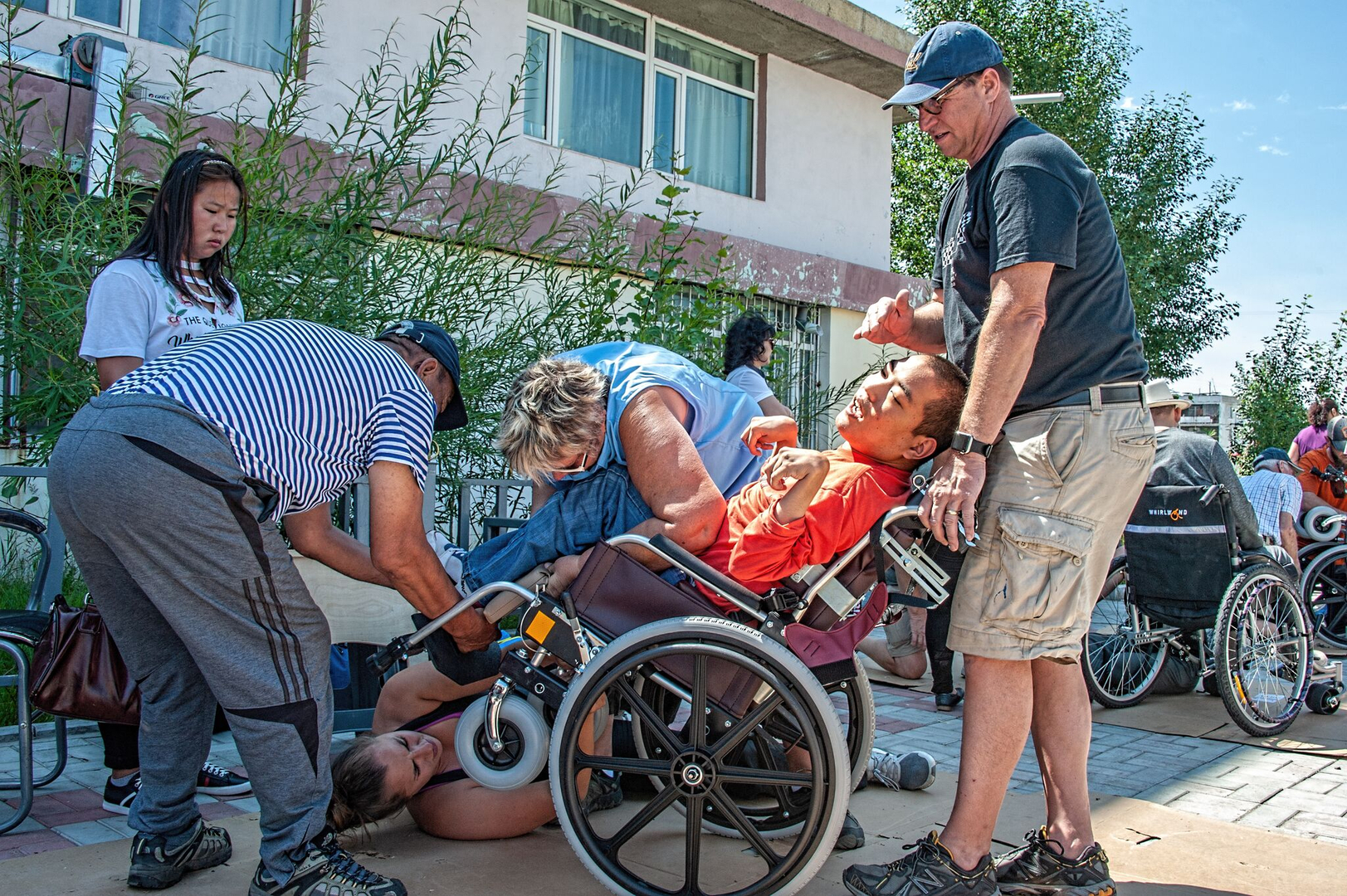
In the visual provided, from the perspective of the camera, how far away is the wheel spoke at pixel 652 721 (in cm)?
244

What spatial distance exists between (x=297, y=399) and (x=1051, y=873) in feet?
6.72

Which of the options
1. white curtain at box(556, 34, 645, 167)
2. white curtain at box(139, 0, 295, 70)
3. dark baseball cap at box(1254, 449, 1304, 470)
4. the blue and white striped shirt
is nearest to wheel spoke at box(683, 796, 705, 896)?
the blue and white striped shirt

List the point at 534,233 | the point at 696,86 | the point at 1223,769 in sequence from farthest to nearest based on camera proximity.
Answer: the point at 696,86 → the point at 534,233 → the point at 1223,769

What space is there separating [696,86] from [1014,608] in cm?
955

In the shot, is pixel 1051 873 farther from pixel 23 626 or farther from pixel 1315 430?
pixel 1315 430

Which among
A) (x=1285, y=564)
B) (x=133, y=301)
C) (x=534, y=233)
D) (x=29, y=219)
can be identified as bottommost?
(x=1285, y=564)

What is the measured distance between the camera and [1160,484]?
4871 mm

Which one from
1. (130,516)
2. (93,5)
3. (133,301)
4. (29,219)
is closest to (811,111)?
(93,5)

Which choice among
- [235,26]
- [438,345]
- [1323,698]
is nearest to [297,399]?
[438,345]

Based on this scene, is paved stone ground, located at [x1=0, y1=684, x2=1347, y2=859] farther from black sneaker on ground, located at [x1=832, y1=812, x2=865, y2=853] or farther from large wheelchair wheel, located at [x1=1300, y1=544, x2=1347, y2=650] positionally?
large wheelchair wheel, located at [x1=1300, y1=544, x2=1347, y2=650]

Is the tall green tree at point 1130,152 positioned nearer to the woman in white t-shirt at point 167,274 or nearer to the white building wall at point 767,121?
the white building wall at point 767,121

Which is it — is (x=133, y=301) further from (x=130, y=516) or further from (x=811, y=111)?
(x=811, y=111)

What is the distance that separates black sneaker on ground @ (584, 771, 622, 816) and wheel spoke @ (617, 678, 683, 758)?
0.74m

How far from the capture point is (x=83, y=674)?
2.75 m
